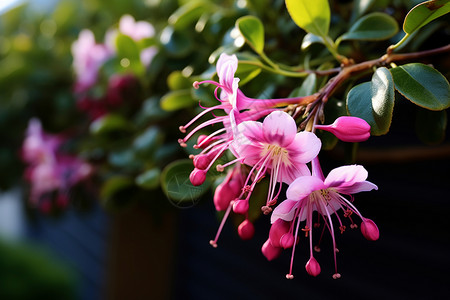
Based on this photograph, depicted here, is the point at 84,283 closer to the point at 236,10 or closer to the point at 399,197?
the point at 399,197

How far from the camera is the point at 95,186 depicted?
5.41 feet

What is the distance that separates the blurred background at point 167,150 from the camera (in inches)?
38.0

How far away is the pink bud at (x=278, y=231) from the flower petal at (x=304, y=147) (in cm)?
8

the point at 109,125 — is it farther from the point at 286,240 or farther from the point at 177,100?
the point at 286,240

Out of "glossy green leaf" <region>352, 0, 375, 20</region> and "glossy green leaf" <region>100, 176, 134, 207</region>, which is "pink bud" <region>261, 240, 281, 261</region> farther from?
"glossy green leaf" <region>100, 176, 134, 207</region>

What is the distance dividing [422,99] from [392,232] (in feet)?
4.29

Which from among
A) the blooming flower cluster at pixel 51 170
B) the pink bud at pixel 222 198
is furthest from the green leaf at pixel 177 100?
the blooming flower cluster at pixel 51 170

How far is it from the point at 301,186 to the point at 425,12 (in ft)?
0.96

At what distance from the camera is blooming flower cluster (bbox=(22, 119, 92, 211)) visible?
5.41 feet

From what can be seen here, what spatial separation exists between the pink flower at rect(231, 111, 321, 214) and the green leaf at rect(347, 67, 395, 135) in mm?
92

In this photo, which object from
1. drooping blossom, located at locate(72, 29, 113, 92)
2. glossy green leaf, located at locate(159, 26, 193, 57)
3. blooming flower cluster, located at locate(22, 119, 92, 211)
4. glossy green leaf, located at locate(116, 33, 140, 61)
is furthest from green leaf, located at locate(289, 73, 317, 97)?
blooming flower cluster, located at locate(22, 119, 92, 211)

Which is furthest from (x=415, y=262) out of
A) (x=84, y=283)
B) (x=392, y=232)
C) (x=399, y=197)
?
(x=84, y=283)

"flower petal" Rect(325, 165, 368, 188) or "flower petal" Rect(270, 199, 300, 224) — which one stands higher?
"flower petal" Rect(325, 165, 368, 188)

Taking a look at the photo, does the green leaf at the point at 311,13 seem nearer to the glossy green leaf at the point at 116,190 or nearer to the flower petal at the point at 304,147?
the flower petal at the point at 304,147
